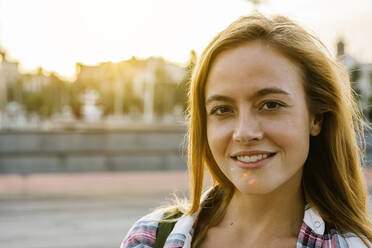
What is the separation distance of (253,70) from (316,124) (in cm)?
36

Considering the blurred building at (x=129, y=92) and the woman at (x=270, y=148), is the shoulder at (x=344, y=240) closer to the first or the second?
the woman at (x=270, y=148)

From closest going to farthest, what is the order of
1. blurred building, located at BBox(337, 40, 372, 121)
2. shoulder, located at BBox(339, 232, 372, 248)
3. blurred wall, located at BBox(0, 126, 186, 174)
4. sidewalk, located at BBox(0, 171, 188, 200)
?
shoulder, located at BBox(339, 232, 372, 248) → blurred building, located at BBox(337, 40, 372, 121) → sidewalk, located at BBox(0, 171, 188, 200) → blurred wall, located at BBox(0, 126, 186, 174)

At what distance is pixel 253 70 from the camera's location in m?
1.70

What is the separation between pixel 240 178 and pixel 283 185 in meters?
0.22

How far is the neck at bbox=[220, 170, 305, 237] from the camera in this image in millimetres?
1853

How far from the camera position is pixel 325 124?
75.8 inches

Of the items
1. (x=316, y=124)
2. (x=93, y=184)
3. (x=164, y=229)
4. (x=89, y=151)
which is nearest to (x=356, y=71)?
(x=316, y=124)

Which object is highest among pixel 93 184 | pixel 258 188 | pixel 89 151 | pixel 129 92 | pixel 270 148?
pixel 270 148

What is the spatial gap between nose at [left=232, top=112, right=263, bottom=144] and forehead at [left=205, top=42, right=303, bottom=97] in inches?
3.6

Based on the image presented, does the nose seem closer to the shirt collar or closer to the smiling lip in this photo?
the smiling lip

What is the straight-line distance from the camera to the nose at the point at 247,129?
1.68 meters

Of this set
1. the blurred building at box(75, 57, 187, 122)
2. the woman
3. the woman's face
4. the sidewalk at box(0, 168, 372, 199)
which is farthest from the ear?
the blurred building at box(75, 57, 187, 122)

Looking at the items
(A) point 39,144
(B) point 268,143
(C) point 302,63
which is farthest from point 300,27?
(A) point 39,144

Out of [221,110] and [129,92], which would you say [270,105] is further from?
[129,92]
